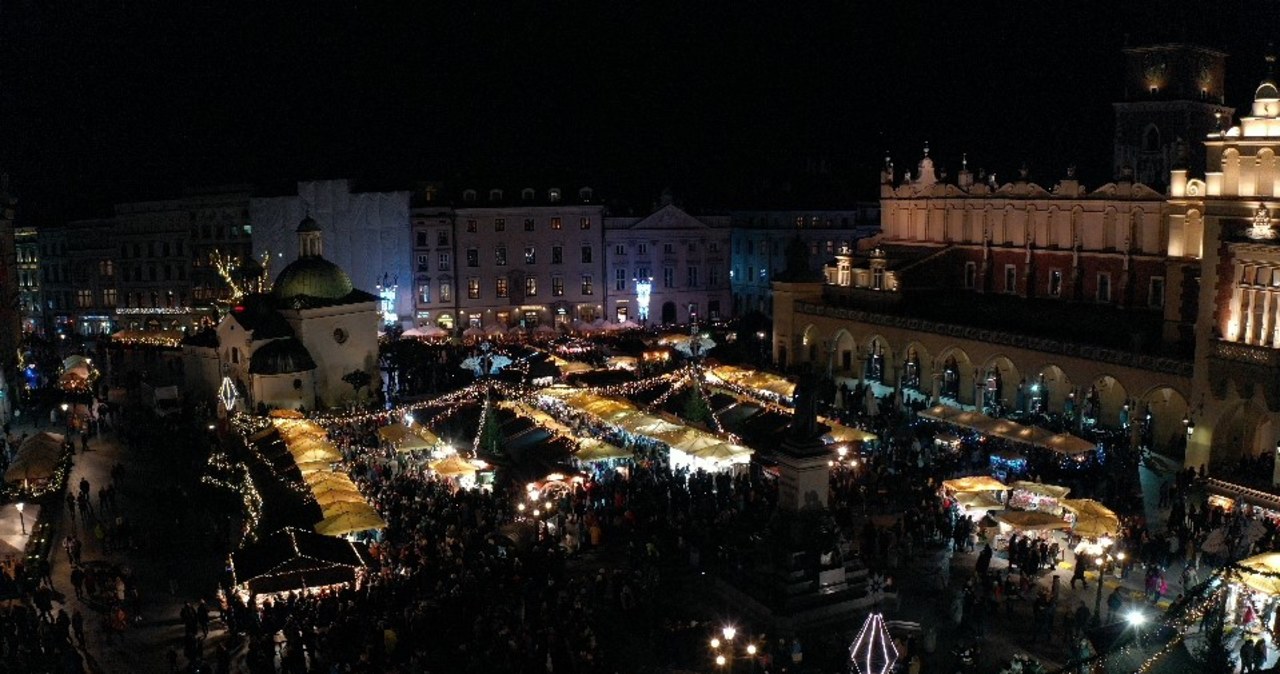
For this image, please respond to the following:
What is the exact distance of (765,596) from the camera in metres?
24.1

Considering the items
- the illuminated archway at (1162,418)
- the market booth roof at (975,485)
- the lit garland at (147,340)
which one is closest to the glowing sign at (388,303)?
the lit garland at (147,340)

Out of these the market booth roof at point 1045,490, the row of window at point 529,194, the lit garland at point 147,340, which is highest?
the row of window at point 529,194

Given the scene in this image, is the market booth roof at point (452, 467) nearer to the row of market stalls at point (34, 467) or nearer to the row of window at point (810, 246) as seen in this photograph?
the row of market stalls at point (34, 467)

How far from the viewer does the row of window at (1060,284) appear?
158ft

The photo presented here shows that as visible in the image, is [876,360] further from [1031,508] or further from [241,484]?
[241,484]

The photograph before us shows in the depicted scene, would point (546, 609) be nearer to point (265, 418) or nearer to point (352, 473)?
point (352, 473)

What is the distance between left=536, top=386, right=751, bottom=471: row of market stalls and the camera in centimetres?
3481

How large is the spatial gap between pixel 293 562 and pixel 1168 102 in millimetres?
59671

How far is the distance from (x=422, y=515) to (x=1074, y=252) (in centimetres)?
3561

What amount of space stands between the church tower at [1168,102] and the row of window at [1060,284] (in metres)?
13.9

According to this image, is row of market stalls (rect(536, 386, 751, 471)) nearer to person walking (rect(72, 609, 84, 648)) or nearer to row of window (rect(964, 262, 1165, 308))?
person walking (rect(72, 609, 84, 648))

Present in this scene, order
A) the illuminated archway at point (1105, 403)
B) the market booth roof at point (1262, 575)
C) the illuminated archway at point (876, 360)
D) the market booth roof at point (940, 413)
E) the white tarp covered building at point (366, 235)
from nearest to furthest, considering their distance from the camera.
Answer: the market booth roof at point (1262, 575)
the market booth roof at point (940, 413)
the illuminated archway at point (1105, 403)
the illuminated archway at point (876, 360)
the white tarp covered building at point (366, 235)

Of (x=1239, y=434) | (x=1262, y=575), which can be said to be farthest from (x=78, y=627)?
(x=1239, y=434)

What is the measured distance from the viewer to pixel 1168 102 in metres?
65.2
